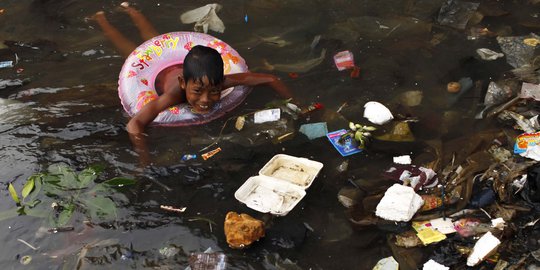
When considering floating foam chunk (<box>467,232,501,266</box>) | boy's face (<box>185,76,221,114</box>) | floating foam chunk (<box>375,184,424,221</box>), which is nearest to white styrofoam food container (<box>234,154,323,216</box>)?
floating foam chunk (<box>375,184,424,221</box>)

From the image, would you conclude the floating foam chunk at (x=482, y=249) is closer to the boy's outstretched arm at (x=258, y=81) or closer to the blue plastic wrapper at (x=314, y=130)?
the blue plastic wrapper at (x=314, y=130)

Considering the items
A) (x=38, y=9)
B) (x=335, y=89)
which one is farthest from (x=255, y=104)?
(x=38, y=9)

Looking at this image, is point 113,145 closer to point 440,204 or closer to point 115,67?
point 115,67

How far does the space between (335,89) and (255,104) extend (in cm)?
79

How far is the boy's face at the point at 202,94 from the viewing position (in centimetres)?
410

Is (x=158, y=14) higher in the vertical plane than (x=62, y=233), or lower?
higher

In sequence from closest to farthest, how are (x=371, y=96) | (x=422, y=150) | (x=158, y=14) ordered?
(x=422, y=150) → (x=371, y=96) → (x=158, y=14)

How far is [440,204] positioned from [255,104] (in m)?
1.99

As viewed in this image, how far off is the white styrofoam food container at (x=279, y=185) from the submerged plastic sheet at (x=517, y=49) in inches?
98.5

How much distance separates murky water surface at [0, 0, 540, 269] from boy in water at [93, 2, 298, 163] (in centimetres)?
15

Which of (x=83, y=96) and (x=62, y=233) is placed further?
(x=83, y=96)

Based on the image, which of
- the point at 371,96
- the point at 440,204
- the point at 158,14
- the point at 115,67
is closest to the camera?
the point at 440,204

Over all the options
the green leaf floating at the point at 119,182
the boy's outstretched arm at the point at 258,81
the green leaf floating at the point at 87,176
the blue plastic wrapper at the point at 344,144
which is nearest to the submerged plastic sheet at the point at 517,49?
the blue plastic wrapper at the point at 344,144

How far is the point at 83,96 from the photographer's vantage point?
15.9 feet
